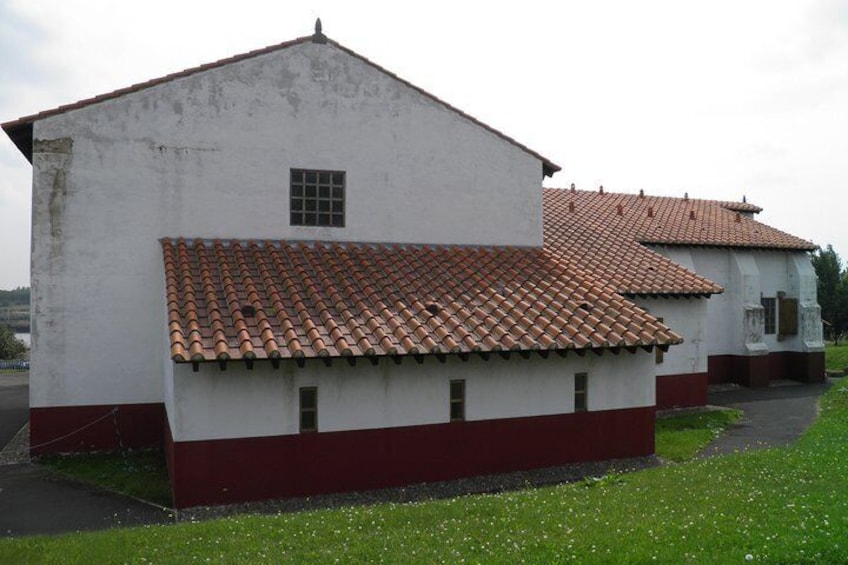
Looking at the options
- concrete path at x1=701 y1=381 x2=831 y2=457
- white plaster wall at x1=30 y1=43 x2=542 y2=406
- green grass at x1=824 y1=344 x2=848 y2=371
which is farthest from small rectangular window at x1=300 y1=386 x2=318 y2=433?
green grass at x1=824 y1=344 x2=848 y2=371

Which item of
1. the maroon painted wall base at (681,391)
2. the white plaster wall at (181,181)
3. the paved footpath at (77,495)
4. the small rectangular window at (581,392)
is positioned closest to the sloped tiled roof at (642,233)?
the maroon painted wall base at (681,391)

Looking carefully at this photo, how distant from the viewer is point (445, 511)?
28.5 ft

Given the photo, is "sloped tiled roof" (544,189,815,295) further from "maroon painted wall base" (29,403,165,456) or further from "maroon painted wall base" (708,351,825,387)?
"maroon painted wall base" (29,403,165,456)

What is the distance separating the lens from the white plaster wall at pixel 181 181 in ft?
41.1

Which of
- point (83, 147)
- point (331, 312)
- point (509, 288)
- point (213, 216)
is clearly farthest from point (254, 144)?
point (509, 288)

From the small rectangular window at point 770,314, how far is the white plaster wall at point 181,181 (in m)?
17.9

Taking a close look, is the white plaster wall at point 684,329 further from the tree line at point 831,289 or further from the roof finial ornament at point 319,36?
the tree line at point 831,289

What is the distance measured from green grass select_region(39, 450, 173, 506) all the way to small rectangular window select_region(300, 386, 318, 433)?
8.18ft

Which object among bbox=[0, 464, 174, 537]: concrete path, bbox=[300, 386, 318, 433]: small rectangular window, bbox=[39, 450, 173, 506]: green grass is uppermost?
bbox=[300, 386, 318, 433]: small rectangular window

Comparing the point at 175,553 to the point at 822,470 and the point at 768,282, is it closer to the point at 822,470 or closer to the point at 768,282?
the point at 822,470

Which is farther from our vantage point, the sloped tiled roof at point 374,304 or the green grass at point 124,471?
the green grass at point 124,471

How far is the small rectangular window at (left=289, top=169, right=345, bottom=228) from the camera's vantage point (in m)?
13.8

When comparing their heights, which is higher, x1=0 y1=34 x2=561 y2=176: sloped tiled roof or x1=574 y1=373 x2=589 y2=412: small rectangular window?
x1=0 y1=34 x2=561 y2=176: sloped tiled roof

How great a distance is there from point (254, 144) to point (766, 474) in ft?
37.5
